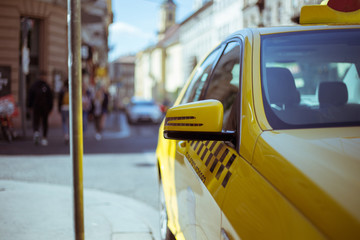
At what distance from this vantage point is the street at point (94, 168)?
6459 mm

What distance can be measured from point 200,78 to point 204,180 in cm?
137

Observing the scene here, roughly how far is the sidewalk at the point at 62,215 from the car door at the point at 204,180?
1.21 metres

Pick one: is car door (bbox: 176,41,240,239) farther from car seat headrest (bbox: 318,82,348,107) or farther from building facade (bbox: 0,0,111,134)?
building facade (bbox: 0,0,111,134)

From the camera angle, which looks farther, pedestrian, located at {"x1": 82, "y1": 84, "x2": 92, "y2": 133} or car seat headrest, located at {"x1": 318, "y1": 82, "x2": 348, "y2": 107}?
pedestrian, located at {"x1": 82, "y1": 84, "x2": 92, "y2": 133}

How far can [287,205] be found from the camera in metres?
1.35

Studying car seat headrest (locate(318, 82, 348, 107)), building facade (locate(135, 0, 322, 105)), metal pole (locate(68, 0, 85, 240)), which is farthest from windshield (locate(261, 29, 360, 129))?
building facade (locate(135, 0, 322, 105))

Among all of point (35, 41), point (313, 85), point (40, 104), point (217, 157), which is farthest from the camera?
point (35, 41)

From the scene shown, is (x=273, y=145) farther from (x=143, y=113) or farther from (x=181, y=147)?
(x=143, y=113)

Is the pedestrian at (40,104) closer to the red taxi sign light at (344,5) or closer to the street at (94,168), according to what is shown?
the street at (94,168)

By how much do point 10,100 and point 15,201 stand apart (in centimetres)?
739

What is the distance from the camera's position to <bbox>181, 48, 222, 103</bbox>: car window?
3.14 m

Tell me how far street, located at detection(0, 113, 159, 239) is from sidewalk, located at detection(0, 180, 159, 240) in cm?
28

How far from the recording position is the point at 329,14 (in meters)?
2.85

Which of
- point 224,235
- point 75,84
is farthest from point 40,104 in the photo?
point 224,235
